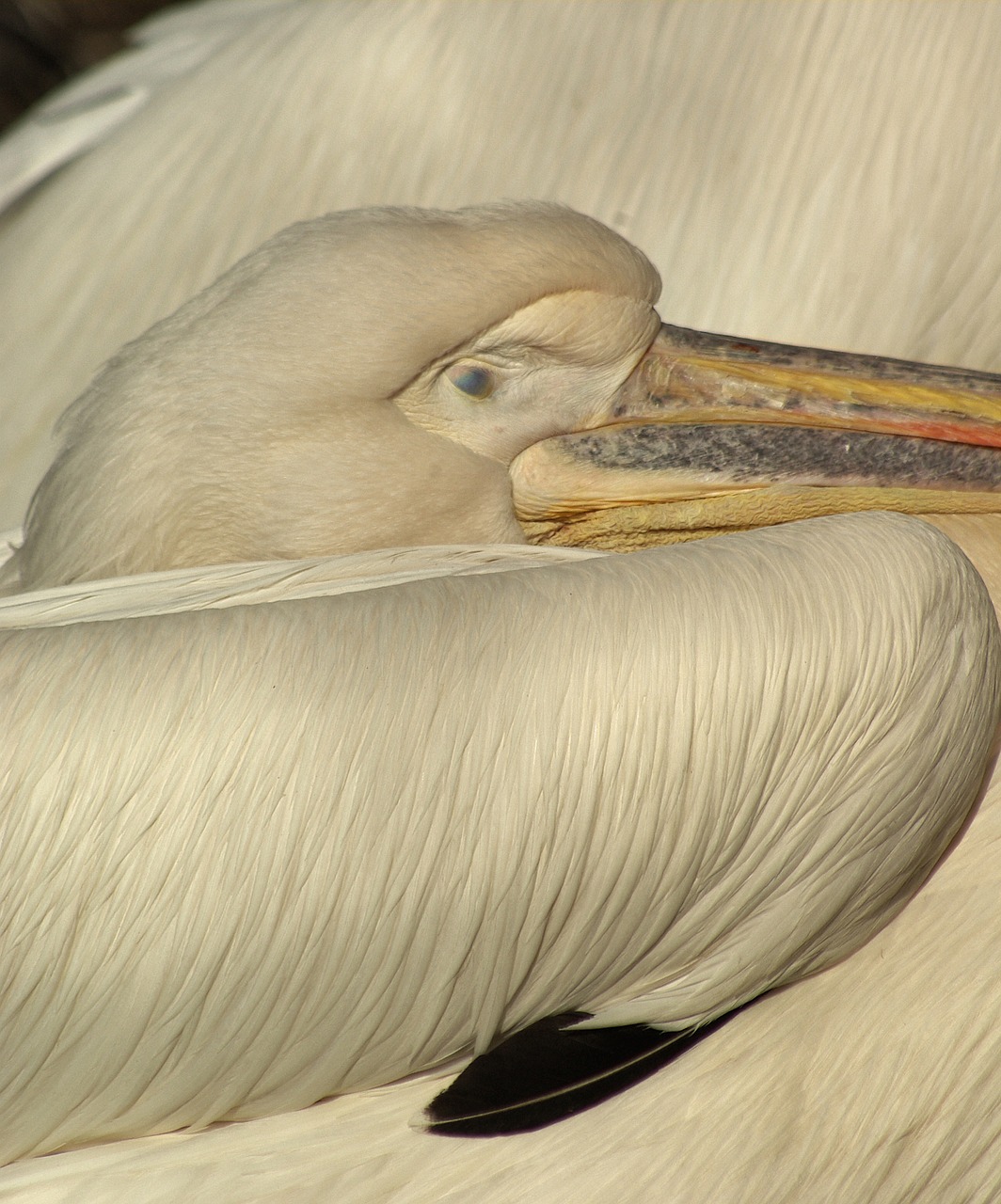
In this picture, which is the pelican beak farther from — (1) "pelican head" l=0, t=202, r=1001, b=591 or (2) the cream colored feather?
(2) the cream colored feather

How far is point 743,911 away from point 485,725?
26cm

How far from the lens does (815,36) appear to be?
1.77 m

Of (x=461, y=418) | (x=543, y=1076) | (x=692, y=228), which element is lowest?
(x=543, y=1076)

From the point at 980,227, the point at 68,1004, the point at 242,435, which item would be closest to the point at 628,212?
the point at 980,227

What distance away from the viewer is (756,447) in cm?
142

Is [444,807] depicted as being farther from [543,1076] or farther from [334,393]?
[334,393]

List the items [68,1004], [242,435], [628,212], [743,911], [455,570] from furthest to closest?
[628,212] → [242,435] → [455,570] → [743,911] → [68,1004]

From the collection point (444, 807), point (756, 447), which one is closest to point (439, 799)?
point (444, 807)

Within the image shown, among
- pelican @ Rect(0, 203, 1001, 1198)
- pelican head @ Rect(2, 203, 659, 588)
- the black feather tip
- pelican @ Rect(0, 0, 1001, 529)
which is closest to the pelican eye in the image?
pelican head @ Rect(2, 203, 659, 588)

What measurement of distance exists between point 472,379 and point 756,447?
30 cm

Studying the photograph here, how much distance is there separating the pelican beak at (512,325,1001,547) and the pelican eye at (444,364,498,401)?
0.09 metres

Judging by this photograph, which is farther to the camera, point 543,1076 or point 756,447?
point 756,447

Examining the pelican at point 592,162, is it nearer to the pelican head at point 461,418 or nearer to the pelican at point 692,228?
the pelican at point 692,228

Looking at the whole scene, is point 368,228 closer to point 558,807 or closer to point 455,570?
point 455,570
